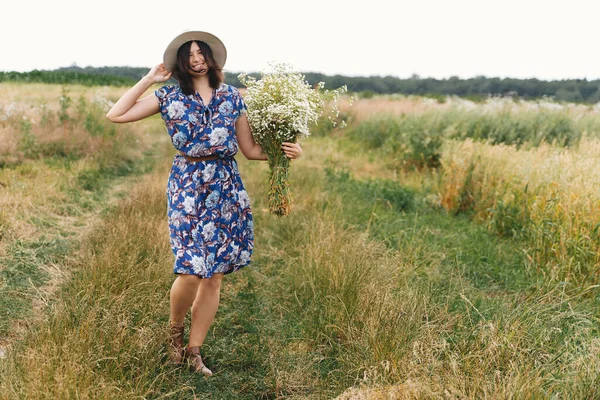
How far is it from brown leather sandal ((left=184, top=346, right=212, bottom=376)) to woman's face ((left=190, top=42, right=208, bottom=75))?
1.88m

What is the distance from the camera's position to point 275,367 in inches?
141

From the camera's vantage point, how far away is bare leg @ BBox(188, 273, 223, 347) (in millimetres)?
3506

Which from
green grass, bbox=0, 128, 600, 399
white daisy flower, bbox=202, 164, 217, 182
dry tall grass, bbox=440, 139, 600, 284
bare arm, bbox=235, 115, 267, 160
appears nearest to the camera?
green grass, bbox=0, 128, 600, 399

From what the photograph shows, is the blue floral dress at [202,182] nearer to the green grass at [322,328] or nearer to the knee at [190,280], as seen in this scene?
the knee at [190,280]

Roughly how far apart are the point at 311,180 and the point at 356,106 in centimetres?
1206

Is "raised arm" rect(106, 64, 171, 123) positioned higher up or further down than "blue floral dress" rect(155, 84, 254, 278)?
higher up

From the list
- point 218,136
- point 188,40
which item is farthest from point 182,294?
point 188,40

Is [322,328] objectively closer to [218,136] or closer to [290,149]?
[290,149]

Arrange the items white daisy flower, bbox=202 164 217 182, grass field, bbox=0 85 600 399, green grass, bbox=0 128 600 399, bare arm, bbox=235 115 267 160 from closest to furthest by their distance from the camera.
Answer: green grass, bbox=0 128 600 399
grass field, bbox=0 85 600 399
white daisy flower, bbox=202 164 217 182
bare arm, bbox=235 115 267 160

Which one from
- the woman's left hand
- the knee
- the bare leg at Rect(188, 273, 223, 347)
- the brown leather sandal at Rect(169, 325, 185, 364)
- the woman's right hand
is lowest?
the brown leather sandal at Rect(169, 325, 185, 364)

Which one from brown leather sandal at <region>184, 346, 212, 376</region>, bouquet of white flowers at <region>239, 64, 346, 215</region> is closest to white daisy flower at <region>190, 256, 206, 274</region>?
brown leather sandal at <region>184, 346, 212, 376</region>

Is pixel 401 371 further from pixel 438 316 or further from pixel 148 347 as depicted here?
pixel 148 347

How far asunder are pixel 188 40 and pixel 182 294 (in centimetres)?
167

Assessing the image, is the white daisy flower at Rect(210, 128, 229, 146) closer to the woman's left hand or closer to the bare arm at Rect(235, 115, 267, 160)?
the bare arm at Rect(235, 115, 267, 160)
